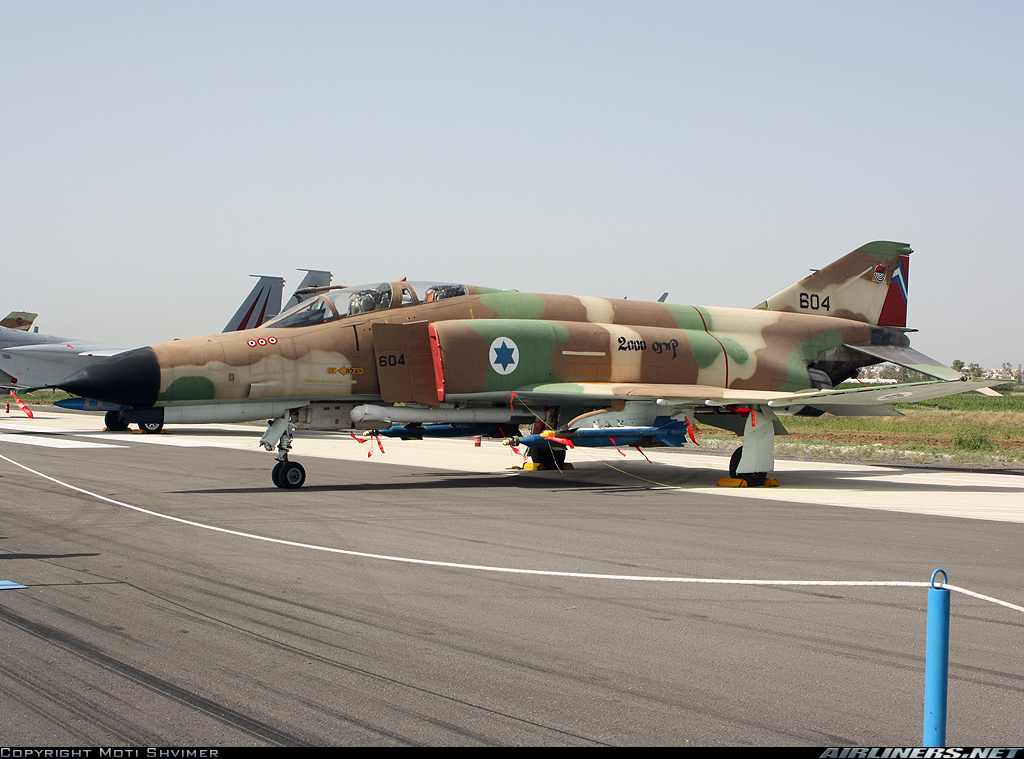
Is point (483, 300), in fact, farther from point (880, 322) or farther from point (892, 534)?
point (880, 322)

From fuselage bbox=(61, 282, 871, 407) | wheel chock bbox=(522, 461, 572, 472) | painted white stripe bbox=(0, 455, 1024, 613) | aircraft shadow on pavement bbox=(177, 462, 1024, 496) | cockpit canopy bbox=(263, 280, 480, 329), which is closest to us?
painted white stripe bbox=(0, 455, 1024, 613)

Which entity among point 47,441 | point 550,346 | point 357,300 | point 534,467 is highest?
point 357,300

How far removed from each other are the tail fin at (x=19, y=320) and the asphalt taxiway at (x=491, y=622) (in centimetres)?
4381

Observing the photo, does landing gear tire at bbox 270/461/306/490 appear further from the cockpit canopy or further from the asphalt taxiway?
the cockpit canopy

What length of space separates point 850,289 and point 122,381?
1541cm

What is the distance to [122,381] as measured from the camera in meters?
12.9

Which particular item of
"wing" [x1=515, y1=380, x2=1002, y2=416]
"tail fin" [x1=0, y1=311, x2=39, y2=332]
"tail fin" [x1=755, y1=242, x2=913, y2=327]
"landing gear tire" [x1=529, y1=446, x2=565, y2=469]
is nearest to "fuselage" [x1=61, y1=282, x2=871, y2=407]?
"wing" [x1=515, y1=380, x2=1002, y2=416]

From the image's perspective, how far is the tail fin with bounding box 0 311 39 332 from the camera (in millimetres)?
50812

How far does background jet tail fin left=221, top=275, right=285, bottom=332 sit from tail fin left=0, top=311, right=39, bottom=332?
20.0 metres

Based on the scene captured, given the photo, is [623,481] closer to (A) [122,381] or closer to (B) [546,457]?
(B) [546,457]

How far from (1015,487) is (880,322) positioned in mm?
5087

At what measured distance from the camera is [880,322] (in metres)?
20.3

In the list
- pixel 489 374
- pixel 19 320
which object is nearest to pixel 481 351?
pixel 489 374

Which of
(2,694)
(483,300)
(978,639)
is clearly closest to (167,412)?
(483,300)
